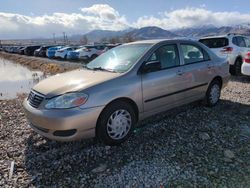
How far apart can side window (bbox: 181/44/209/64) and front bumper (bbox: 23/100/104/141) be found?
7.83ft

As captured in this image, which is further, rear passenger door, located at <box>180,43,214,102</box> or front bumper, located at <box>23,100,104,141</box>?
rear passenger door, located at <box>180,43,214,102</box>

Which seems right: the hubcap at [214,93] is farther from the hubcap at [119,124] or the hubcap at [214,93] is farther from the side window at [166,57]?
the hubcap at [119,124]

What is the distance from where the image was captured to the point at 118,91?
413 cm

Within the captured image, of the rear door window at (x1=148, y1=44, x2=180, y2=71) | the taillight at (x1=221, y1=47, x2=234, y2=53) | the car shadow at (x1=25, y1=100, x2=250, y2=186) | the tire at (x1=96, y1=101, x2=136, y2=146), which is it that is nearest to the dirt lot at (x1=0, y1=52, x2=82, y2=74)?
the taillight at (x1=221, y1=47, x2=234, y2=53)

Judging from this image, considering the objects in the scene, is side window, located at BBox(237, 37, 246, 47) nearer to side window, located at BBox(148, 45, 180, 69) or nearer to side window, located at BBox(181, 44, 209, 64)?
side window, located at BBox(181, 44, 209, 64)

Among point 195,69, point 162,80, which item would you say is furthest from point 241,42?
point 162,80

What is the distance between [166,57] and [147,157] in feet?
6.64

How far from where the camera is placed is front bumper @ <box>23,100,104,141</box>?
12.3 feet

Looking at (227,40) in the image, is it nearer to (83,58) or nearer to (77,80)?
(77,80)

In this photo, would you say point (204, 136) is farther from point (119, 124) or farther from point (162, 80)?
point (119, 124)

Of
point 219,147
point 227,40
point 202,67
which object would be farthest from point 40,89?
point 227,40

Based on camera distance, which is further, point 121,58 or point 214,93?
point 214,93

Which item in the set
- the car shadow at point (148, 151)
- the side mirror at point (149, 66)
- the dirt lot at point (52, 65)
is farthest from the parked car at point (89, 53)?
the side mirror at point (149, 66)

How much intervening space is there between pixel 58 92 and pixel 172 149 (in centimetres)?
195
